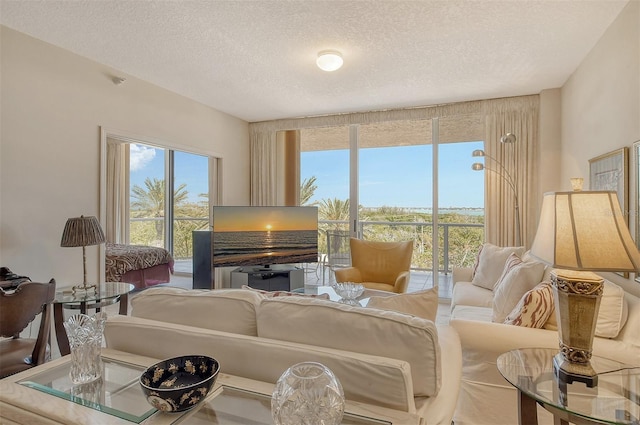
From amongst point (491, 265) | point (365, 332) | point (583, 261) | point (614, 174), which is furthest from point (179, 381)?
point (491, 265)

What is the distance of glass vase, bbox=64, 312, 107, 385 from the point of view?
45.4 inches

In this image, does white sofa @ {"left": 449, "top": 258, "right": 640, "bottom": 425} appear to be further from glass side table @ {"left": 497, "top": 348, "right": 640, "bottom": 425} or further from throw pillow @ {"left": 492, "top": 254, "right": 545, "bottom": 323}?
throw pillow @ {"left": 492, "top": 254, "right": 545, "bottom": 323}

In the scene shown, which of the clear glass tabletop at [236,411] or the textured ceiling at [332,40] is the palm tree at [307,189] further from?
the clear glass tabletop at [236,411]

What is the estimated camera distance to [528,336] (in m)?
1.67

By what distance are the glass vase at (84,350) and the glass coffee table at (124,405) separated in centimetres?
3

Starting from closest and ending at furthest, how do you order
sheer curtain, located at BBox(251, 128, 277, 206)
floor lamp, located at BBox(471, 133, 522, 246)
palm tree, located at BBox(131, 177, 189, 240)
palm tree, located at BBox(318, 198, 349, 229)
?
floor lamp, located at BBox(471, 133, 522, 246), palm tree, located at BBox(318, 198, 349, 229), sheer curtain, located at BBox(251, 128, 277, 206), palm tree, located at BBox(131, 177, 189, 240)

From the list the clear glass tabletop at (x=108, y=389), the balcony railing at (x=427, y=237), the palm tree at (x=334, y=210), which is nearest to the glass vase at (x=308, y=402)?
the clear glass tabletop at (x=108, y=389)

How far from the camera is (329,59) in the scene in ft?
9.25

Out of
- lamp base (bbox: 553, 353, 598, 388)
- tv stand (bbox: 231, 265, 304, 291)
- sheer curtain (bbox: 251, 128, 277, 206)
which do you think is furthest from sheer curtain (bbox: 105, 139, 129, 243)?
lamp base (bbox: 553, 353, 598, 388)

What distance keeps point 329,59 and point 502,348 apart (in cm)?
240

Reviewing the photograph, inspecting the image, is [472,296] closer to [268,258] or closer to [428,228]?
[428,228]

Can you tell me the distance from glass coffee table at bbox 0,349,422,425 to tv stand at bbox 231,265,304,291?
2985mm

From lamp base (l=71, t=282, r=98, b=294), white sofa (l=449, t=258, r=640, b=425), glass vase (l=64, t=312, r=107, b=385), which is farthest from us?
lamp base (l=71, t=282, r=98, b=294)

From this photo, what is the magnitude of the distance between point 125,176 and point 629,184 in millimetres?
6911
